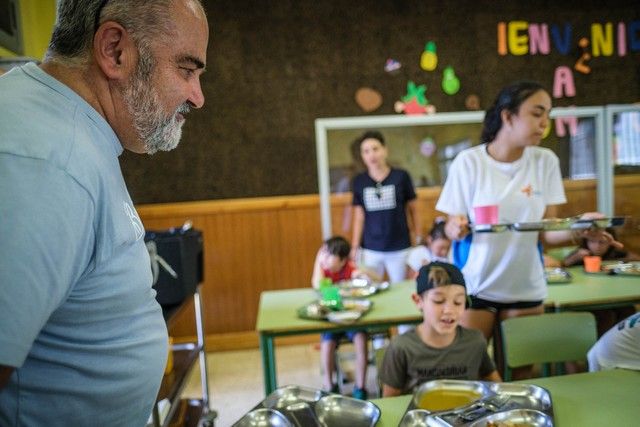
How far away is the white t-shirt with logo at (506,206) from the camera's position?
204 centimetres

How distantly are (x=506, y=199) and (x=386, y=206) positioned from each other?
1.51 meters

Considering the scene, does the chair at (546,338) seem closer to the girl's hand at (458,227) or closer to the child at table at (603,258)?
the girl's hand at (458,227)

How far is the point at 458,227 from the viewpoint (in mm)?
2004

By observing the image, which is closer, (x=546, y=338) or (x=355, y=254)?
(x=546, y=338)

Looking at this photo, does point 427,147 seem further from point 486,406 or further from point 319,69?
point 486,406

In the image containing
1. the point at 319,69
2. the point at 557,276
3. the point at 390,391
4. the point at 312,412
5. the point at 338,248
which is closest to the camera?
the point at 312,412

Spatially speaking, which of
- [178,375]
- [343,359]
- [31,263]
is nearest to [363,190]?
[343,359]

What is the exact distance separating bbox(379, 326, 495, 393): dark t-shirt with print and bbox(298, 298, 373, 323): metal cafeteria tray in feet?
1.53

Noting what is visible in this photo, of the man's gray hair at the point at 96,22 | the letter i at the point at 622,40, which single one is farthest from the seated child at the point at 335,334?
Result: the letter i at the point at 622,40

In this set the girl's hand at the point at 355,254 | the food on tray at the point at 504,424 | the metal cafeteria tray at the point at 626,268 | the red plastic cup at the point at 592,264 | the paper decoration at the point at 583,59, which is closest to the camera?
the food on tray at the point at 504,424

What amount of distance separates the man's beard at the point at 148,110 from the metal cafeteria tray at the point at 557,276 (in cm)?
238

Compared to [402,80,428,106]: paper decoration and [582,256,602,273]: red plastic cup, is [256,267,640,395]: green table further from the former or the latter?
[402,80,428,106]: paper decoration

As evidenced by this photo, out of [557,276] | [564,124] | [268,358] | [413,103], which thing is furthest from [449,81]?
[268,358]

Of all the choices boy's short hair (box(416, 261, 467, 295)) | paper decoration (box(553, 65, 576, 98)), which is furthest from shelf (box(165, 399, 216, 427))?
paper decoration (box(553, 65, 576, 98))
